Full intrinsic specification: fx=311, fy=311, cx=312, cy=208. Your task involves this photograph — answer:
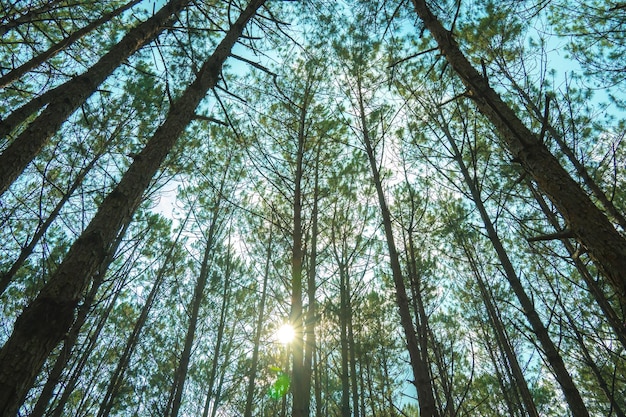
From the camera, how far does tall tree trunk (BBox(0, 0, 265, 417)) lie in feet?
3.84

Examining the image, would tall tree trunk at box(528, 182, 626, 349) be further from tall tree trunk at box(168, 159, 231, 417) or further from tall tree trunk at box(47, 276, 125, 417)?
tall tree trunk at box(168, 159, 231, 417)

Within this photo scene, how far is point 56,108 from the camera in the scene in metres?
3.36

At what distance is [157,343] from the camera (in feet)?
31.1

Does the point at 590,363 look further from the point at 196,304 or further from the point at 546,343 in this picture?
the point at 196,304

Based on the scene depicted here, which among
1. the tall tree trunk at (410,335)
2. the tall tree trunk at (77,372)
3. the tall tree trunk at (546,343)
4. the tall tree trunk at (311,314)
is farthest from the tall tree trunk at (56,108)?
the tall tree trunk at (546,343)

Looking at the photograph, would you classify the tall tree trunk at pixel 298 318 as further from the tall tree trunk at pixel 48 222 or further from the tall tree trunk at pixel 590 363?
the tall tree trunk at pixel 48 222

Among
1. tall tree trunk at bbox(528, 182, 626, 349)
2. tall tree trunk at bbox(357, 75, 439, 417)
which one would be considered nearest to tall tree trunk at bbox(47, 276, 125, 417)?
tall tree trunk at bbox(357, 75, 439, 417)

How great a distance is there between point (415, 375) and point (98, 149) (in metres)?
6.77

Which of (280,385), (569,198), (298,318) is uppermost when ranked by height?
(280,385)

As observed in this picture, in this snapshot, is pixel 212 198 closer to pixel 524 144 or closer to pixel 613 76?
pixel 524 144

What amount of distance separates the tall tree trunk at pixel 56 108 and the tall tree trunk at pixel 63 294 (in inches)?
71.9

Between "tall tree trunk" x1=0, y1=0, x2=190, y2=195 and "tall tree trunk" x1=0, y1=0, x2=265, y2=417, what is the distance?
1.83 metres

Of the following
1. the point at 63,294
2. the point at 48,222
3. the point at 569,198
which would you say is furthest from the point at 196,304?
the point at 569,198

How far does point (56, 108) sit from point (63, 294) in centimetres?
297
